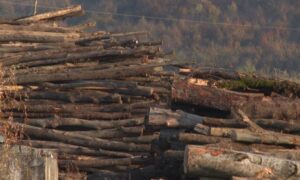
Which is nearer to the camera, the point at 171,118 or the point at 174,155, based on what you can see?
the point at 174,155

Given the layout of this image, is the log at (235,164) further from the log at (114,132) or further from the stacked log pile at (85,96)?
the log at (114,132)

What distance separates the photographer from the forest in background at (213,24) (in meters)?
49.7

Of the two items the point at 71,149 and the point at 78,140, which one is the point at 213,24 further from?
the point at 71,149

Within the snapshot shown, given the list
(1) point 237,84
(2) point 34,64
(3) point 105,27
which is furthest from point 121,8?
(1) point 237,84

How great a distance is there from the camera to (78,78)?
51.3 feet

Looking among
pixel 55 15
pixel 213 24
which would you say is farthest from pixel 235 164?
pixel 213 24

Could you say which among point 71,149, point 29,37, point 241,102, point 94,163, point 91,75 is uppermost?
point 29,37

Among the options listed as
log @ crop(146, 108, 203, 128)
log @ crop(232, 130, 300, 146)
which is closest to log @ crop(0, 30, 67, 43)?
log @ crop(146, 108, 203, 128)

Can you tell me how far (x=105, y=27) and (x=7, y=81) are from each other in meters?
40.6

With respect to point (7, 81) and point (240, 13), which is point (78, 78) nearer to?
point (7, 81)

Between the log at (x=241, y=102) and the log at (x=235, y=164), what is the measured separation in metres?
1.26

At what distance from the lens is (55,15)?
768 inches

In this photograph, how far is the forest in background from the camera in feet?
163

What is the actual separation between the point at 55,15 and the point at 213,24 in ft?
118
